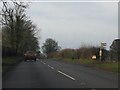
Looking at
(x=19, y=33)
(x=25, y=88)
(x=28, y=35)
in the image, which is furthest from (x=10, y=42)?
(x=25, y=88)

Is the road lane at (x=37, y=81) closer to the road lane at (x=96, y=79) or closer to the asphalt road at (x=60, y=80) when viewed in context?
the asphalt road at (x=60, y=80)

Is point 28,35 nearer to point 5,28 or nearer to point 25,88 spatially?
point 5,28

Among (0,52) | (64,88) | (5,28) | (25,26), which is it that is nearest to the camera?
(64,88)

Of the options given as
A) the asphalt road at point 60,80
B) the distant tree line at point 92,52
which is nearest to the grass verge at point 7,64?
the asphalt road at point 60,80

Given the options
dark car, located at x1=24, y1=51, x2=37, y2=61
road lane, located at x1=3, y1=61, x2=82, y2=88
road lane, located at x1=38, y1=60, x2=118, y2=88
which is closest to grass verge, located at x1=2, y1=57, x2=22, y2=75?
road lane, located at x1=3, y1=61, x2=82, y2=88

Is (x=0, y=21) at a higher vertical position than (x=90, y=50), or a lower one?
higher

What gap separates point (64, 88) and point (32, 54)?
49.7 meters

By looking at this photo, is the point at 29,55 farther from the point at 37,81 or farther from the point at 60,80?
the point at 37,81

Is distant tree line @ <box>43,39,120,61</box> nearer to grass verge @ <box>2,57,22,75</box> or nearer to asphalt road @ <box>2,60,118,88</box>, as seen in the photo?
grass verge @ <box>2,57,22,75</box>

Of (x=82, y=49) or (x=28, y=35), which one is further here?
(x=28, y=35)

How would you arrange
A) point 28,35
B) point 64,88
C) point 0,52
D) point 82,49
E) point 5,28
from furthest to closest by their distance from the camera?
point 28,35 → point 5,28 → point 82,49 → point 0,52 → point 64,88

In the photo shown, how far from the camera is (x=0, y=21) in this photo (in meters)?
48.5

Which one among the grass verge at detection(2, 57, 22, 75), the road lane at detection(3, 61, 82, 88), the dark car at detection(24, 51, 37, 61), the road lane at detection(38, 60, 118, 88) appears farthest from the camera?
the dark car at detection(24, 51, 37, 61)

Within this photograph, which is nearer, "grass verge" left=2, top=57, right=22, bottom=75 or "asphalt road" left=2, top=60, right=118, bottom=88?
"asphalt road" left=2, top=60, right=118, bottom=88
